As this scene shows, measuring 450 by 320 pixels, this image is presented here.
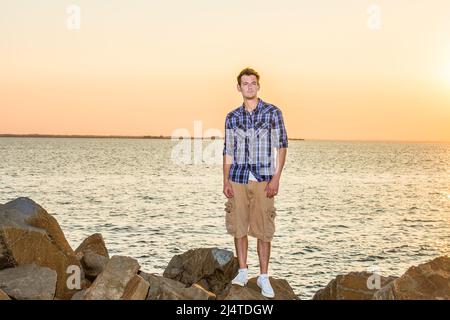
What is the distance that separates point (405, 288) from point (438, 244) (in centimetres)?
2549

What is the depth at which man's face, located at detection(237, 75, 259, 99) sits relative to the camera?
27.7ft

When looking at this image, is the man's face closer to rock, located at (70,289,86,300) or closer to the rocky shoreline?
the rocky shoreline

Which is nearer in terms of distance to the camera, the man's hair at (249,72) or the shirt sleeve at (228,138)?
the man's hair at (249,72)

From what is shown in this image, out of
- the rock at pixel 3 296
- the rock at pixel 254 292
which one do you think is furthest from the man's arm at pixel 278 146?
the rock at pixel 3 296

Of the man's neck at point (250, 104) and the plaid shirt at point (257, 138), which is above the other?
the man's neck at point (250, 104)

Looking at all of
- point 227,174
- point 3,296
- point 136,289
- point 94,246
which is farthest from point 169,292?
point 94,246

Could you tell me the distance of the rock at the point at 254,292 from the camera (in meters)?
8.43

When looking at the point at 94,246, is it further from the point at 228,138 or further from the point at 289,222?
the point at 289,222

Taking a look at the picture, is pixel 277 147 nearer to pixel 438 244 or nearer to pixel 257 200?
pixel 257 200

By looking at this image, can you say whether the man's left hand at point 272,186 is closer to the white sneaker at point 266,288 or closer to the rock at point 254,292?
the white sneaker at point 266,288

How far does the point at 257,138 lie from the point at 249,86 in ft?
2.53

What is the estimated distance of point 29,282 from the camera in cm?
834

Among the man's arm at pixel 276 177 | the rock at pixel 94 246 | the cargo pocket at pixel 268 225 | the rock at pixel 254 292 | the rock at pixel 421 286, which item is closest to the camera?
the rock at pixel 421 286

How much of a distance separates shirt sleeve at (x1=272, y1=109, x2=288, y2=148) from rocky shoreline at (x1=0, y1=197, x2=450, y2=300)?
223 cm
